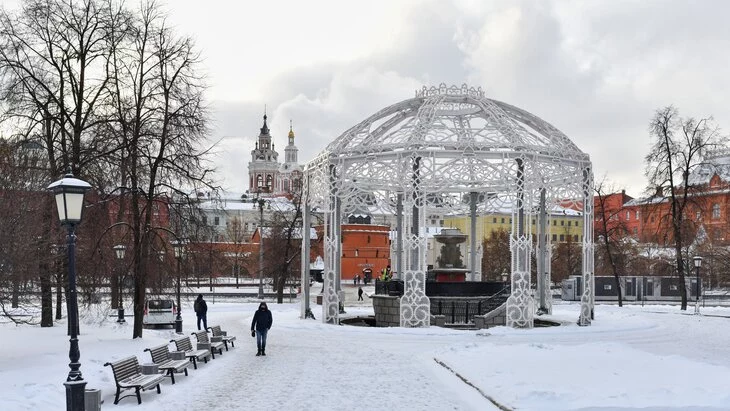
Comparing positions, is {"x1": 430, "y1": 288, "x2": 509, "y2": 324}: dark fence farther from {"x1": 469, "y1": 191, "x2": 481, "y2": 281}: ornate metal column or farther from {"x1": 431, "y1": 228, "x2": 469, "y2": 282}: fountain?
{"x1": 469, "y1": 191, "x2": 481, "y2": 281}: ornate metal column

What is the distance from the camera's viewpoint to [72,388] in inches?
435

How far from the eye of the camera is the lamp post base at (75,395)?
1105 centimetres

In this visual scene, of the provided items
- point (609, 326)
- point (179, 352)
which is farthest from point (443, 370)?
point (609, 326)

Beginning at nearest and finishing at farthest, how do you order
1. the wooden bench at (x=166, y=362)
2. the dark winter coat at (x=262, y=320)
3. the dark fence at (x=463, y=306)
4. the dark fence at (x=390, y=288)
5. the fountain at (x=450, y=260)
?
the wooden bench at (x=166, y=362) < the dark winter coat at (x=262, y=320) < the dark fence at (x=463, y=306) < the dark fence at (x=390, y=288) < the fountain at (x=450, y=260)

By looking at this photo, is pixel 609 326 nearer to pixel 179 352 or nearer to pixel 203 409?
pixel 179 352

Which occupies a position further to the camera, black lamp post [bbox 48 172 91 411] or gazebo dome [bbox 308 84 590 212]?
gazebo dome [bbox 308 84 590 212]

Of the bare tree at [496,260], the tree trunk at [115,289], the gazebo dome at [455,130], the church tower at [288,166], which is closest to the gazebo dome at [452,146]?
the gazebo dome at [455,130]

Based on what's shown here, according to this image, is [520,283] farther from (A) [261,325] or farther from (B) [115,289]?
(B) [115,289]

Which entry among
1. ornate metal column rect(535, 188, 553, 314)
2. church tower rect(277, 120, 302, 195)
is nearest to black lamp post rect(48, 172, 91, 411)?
ornate metal column rect(535, 188, 553, 314)

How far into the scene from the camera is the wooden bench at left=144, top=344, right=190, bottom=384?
15.2 metres

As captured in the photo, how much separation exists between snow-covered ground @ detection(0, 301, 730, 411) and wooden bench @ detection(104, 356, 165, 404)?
0.91 feet

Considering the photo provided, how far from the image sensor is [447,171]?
30.6 m

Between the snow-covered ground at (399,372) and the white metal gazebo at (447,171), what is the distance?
105 inches

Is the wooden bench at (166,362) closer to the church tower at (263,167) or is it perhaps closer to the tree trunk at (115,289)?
the tree trunk at (115,289)
